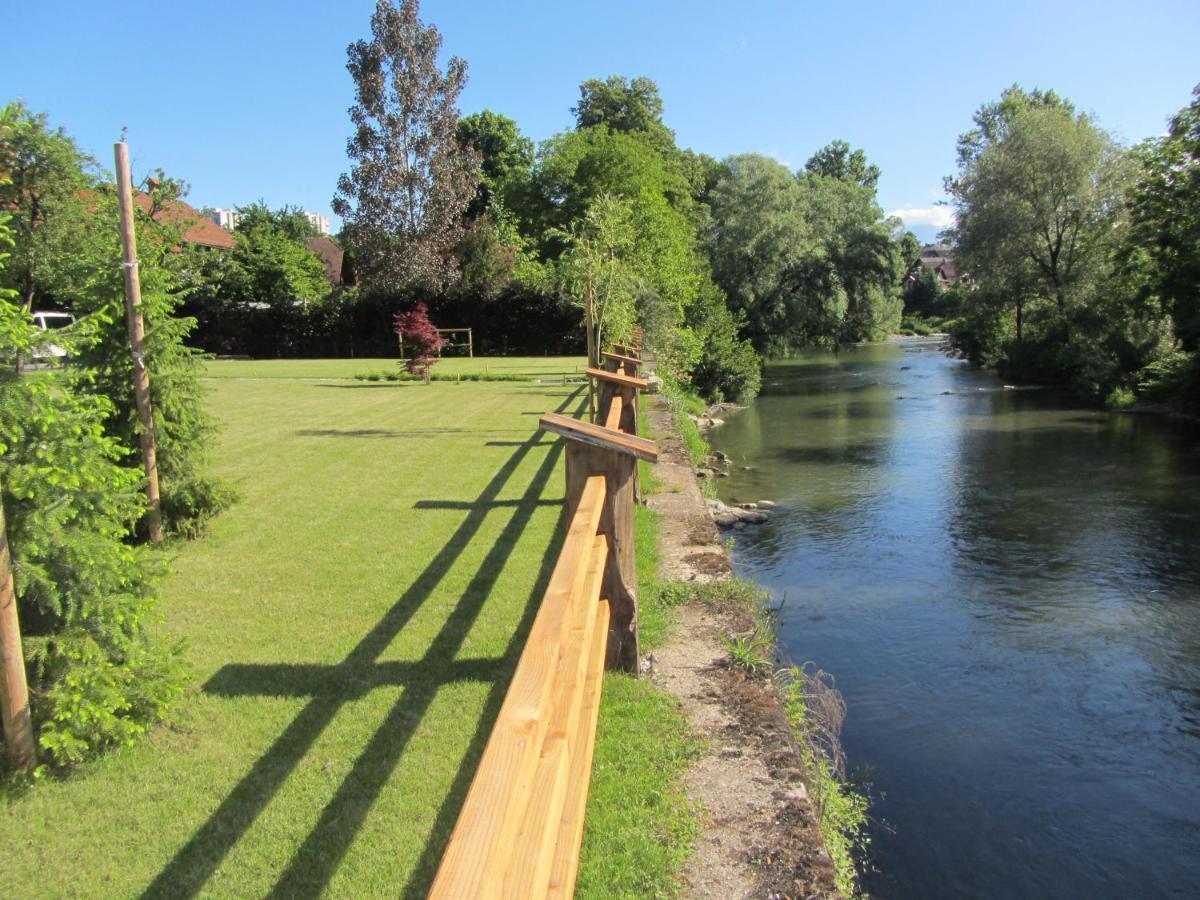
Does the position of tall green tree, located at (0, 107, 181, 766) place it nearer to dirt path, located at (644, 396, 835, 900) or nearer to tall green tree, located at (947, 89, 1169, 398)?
dirt path, located at (644, 396, 835, 900)

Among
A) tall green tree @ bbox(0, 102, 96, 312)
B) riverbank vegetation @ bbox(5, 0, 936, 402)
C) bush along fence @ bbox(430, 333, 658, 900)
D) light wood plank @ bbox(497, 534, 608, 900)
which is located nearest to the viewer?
bush along fence @ bbox(430, 333, 658, 900)

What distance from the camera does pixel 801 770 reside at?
13.6 feet

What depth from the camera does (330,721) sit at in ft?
14.6

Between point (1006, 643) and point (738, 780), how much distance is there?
6260 mm

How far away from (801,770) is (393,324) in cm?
3525

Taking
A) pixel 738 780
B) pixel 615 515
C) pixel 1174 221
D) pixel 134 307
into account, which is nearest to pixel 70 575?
pixel 615 515

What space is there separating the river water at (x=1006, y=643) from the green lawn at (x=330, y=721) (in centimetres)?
286

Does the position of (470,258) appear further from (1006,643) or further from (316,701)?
(316,701)

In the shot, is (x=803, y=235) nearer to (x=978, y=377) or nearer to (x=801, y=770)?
(x=978, y=377)

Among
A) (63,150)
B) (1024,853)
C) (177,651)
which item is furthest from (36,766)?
(63,150)

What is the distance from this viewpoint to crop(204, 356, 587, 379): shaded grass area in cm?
2581

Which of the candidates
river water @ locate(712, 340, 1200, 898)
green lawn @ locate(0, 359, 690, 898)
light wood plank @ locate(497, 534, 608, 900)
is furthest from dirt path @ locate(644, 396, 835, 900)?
river water @ locate(712, 340, 1200, 898)

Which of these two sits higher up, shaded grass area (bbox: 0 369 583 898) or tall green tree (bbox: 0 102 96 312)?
tall green tree (bbox: 0 102 96 312)

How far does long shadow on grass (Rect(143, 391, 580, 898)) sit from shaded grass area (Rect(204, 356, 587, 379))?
18898mm
